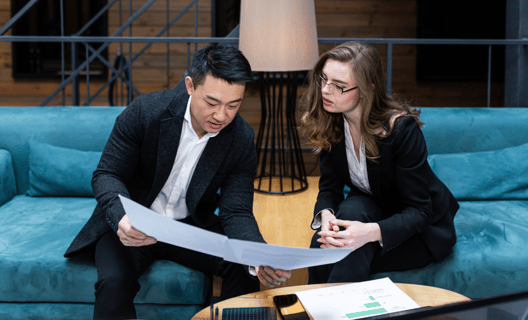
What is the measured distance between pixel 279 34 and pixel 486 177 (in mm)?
1203

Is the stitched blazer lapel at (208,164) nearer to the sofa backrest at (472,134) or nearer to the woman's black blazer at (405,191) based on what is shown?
the woman's black blazer at (405,191)

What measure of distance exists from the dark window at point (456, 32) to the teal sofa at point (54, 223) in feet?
13.9

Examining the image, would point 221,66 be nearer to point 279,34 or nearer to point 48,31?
point 279,34

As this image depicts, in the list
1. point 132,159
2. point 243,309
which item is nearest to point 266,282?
point 243,309

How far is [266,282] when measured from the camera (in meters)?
1.29

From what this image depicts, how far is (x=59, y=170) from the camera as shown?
2221mm

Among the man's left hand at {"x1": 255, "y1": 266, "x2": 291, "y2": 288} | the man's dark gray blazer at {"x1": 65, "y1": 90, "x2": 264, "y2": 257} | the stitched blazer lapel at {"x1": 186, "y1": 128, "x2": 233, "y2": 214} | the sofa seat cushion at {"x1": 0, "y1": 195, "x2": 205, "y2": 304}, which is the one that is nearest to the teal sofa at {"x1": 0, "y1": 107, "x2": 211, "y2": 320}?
the sofa seat cushion at {"x1": 0, "y1": 195, "x2": 205, "y2": 304}

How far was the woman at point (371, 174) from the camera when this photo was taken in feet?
5.01

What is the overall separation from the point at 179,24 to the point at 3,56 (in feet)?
6.96

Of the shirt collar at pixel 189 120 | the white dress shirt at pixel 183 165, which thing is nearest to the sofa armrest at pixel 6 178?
the white dress shirt at pixel 183 165

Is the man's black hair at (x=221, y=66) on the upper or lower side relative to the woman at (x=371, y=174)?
upper

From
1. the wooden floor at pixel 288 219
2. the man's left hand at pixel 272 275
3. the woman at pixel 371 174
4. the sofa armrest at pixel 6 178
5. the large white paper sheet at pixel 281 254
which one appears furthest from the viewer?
the sofa armrest at pixel 6 178

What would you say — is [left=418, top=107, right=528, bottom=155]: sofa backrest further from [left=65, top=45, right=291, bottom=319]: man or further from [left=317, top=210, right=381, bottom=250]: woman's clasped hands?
[left=65, top=45, right=291, bottom=319]: man

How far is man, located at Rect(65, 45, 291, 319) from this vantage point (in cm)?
144
